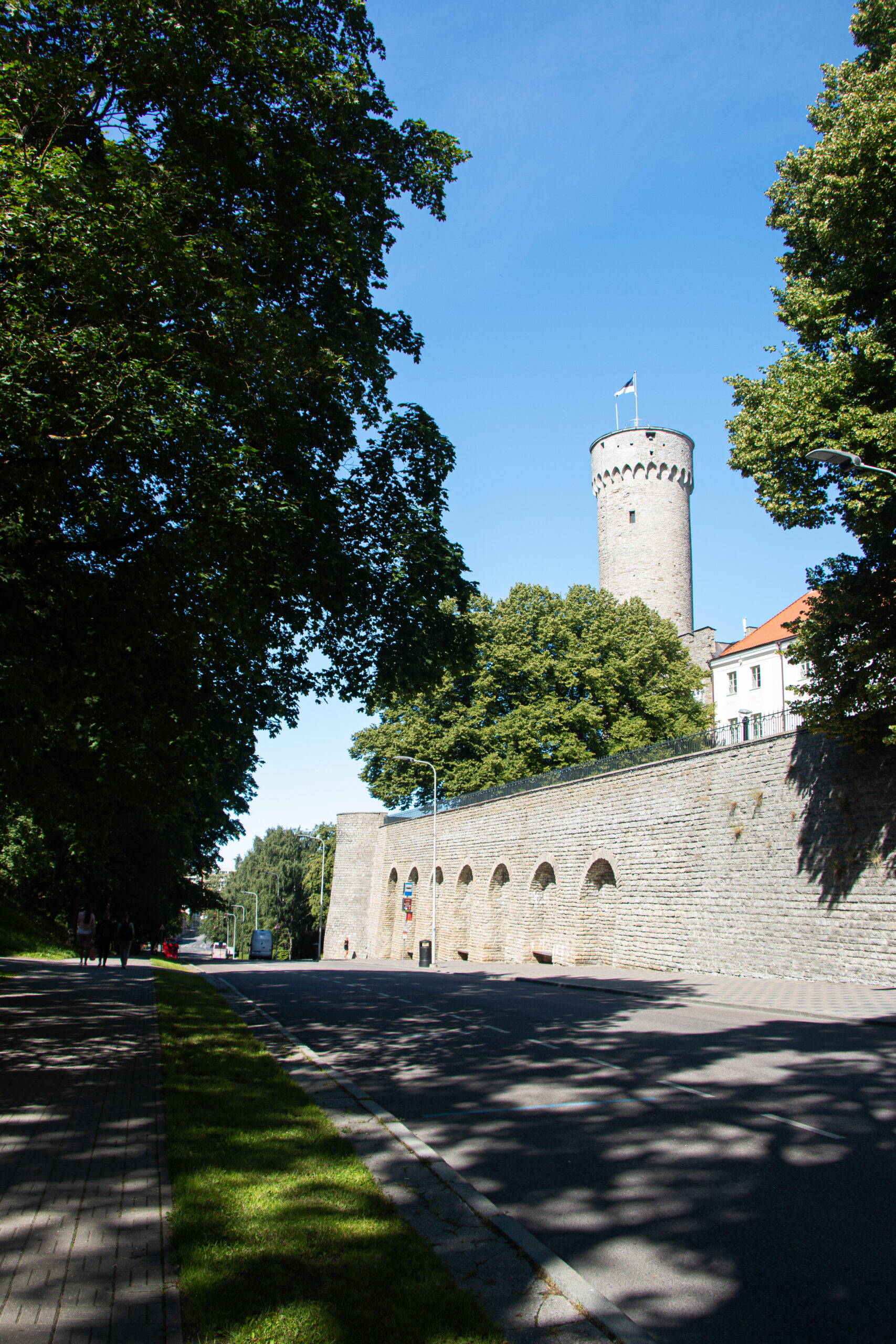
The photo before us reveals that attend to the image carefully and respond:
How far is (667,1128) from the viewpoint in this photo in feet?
20.7

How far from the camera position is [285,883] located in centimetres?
9644

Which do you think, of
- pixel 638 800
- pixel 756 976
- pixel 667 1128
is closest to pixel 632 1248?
pixel 667 1128

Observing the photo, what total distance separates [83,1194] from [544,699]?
131 ft

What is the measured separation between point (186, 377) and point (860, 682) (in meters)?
13.0

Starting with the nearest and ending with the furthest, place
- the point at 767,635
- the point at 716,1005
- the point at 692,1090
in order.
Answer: the point at 692,1090 → the point at 716,1005 → the point at 767,635

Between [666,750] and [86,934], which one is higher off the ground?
[666,750]

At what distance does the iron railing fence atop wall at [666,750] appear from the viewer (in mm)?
22562

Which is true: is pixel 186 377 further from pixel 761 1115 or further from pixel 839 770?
pixel 839 770

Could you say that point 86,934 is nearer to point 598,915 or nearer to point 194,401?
point 598,915

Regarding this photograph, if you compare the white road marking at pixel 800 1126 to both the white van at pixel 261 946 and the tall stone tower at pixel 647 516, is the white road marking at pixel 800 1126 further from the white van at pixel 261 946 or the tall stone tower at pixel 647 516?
the white van at pixel 261 946

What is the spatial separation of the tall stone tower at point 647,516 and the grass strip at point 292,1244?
52084mm

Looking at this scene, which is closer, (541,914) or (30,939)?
(30,939)

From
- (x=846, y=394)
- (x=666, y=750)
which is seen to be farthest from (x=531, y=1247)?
(x=666, y=750)

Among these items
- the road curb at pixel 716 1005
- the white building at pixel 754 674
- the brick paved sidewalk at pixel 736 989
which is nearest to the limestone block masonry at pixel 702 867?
the brick paved sidewalk at pixel 736 989
